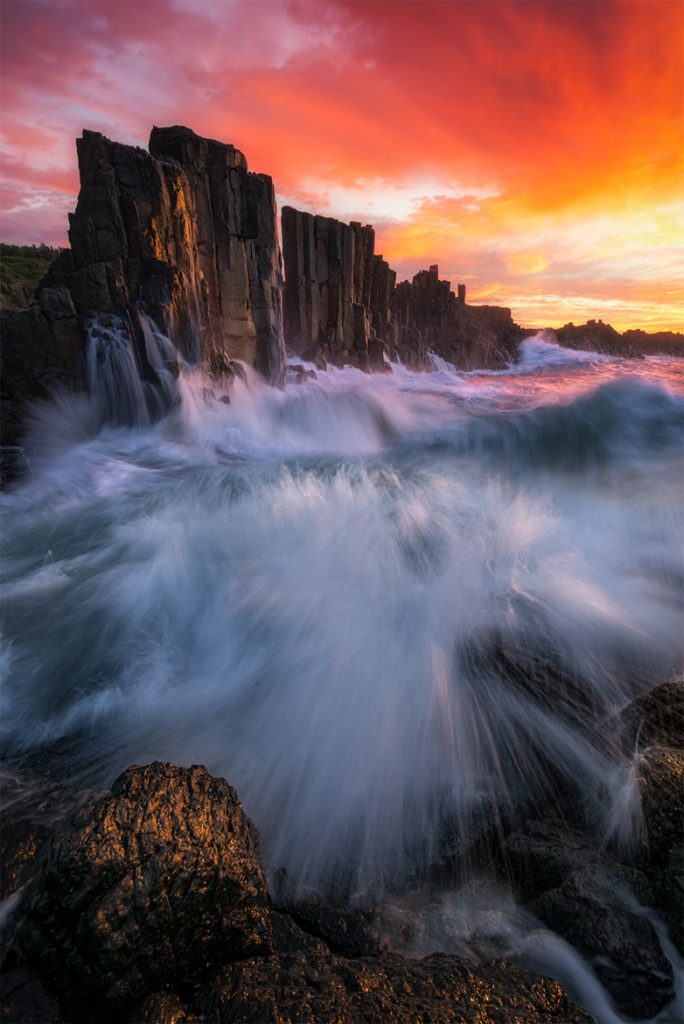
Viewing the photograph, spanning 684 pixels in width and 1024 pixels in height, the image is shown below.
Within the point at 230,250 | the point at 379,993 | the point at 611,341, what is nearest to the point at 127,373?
the point at 230,250

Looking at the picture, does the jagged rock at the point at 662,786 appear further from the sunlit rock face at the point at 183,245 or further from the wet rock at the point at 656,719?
the sunlit rock face at the point at 183,245

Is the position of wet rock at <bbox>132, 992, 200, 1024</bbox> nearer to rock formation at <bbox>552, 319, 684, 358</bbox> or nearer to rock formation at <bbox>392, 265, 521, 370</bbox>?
rock formation at <bbox>392, 265, 521, 370</bbox>

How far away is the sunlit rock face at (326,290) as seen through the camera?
34156 mm

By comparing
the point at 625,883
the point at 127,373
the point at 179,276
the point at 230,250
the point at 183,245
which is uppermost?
the point at 230,250

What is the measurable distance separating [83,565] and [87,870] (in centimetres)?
487

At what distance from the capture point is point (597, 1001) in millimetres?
1777

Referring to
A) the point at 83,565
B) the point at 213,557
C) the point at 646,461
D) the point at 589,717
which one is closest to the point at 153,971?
the point at 589,717

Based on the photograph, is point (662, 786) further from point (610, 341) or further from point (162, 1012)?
point (610, 341)

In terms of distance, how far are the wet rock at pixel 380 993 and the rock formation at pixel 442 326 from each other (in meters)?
59.8

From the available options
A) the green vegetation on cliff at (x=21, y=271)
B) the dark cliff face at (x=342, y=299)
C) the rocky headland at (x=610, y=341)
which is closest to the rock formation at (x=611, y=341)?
the rocky headland at (x=610, y=341)

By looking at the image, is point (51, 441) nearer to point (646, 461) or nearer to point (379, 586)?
point (379, 586)

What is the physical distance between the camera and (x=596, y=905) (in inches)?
78.4

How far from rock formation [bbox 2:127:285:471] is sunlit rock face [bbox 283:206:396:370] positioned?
53.5 ft

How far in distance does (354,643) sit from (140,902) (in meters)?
2.65
